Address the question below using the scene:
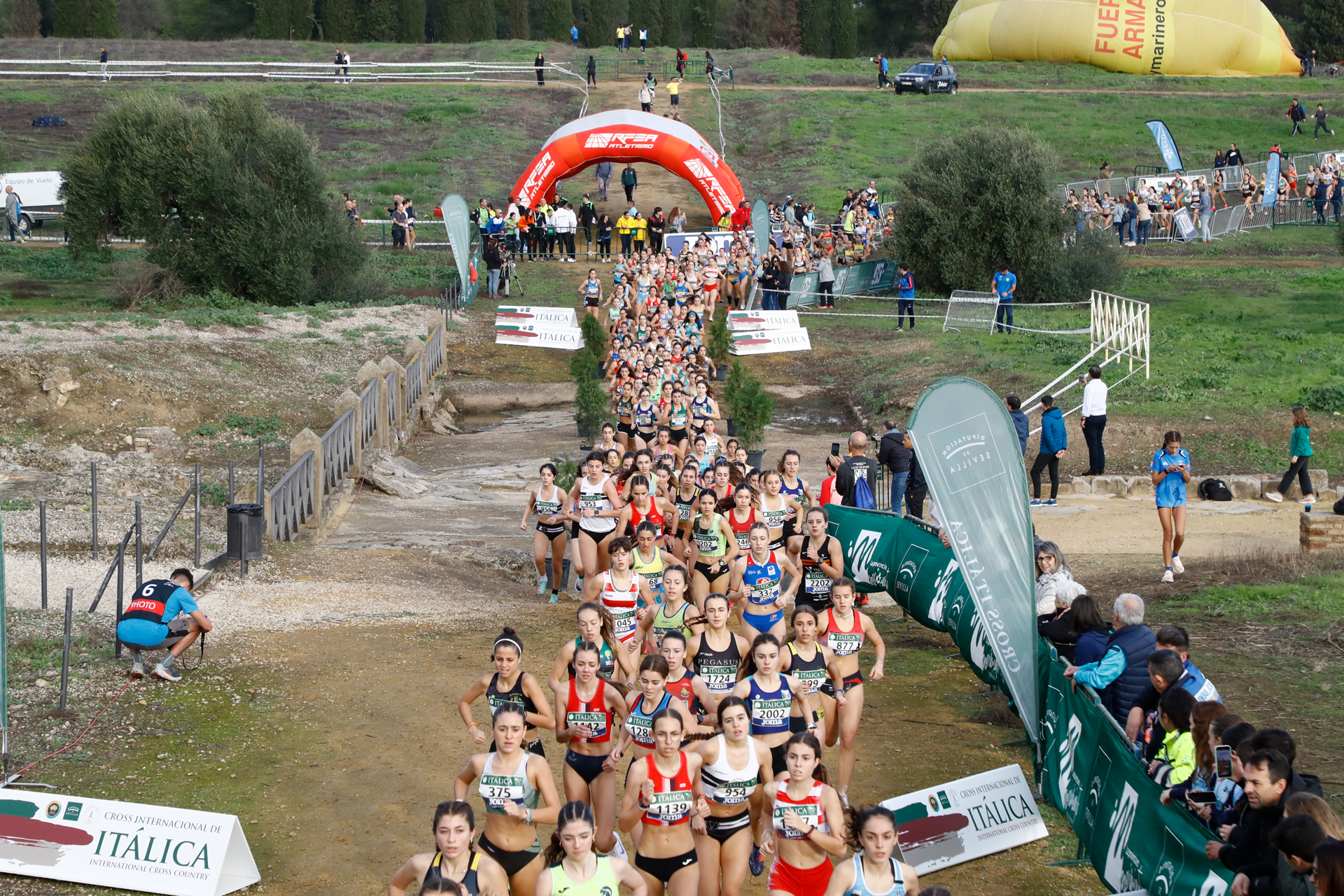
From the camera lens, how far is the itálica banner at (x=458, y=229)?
33.2 m

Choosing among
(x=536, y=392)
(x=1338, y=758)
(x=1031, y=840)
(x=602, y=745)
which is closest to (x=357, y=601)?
(x=602, y=745)

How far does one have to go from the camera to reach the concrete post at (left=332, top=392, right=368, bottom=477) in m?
19.8

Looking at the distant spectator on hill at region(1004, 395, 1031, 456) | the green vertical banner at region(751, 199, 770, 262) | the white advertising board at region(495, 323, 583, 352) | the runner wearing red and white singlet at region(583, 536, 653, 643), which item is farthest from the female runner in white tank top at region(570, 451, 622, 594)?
the green vertical banner at region(751, 199, 770, 262)

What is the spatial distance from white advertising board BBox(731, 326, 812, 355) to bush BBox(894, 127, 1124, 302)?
5.13m

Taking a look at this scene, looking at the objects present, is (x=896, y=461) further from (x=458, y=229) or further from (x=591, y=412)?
(x=458, y=229)

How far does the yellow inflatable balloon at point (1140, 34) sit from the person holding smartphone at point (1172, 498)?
56.6 m

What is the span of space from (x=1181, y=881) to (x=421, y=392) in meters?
21.2

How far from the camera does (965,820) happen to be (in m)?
8.41

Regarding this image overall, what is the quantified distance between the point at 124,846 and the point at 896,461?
1067 cm

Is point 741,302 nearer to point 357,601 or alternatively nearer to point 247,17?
point 357,601

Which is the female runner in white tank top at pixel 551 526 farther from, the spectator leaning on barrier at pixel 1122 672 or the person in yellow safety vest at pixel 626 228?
the person in yellow safety vest at pixel 626 228

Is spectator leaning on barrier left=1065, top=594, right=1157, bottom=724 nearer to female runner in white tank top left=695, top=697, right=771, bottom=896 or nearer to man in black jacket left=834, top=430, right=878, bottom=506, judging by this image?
female runner in white tank top left=695, top=697, right=771, bottom=896

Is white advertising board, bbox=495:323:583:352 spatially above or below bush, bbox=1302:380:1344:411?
above

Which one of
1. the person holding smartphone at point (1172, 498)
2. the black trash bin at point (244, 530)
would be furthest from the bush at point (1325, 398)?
the black trash bin at point (244, 530)
